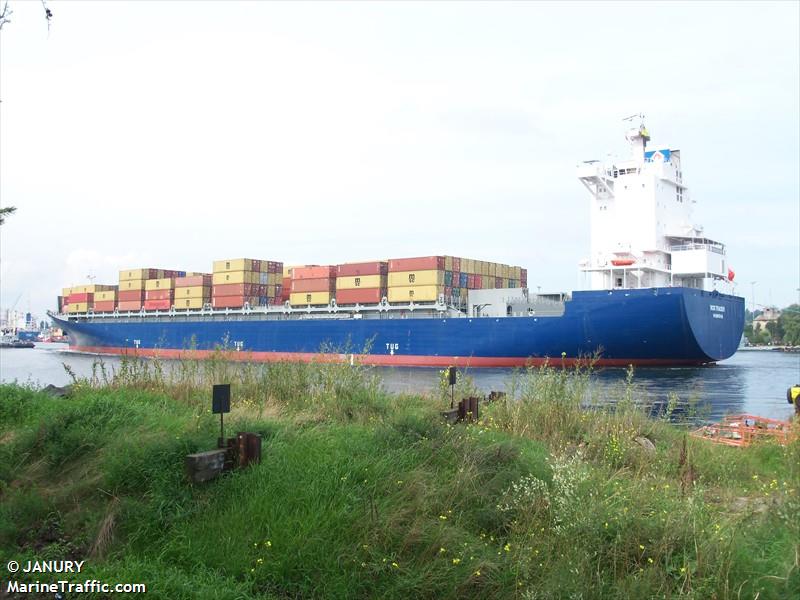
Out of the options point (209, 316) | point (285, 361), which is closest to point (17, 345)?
point (209, 316)

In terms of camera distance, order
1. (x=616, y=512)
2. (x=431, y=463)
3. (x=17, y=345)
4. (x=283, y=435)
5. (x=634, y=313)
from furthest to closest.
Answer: (x=17, y=345) → (x=634, y=313) → (x=283, y=435) → (x=431, y=463) → (x=616, y=512)

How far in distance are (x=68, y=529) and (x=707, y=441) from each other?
7.70m

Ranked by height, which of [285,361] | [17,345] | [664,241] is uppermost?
[664,241]

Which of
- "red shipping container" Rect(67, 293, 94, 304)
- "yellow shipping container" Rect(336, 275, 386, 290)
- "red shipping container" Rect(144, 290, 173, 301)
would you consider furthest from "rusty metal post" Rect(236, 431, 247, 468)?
"red shipping container" Rect(67, 293, 94, 304)

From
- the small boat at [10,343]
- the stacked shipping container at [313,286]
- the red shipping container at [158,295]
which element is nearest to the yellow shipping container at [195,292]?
the red shipping container at [158,295]

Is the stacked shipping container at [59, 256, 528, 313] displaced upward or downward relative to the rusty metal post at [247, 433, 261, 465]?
upward

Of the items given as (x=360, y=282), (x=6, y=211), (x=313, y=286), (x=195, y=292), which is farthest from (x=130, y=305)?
(x=6, y=211)

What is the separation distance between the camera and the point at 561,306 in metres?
33.9

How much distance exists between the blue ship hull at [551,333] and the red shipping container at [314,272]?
4212 mm

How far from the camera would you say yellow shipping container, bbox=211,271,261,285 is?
45.6m

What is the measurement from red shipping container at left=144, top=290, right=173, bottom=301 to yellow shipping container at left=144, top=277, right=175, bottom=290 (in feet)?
0.96

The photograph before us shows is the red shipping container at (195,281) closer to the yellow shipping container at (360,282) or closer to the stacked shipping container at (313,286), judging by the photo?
the stacked shipping container at (313,286)

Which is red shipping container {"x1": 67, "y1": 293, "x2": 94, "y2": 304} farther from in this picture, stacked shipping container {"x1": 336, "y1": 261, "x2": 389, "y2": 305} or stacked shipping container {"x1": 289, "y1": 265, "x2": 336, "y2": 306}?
stacked shipping container {"x1": 336, "y1": 261, "x2": 389, "y2": 305}

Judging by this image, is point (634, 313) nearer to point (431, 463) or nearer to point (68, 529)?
point (431, 463)
